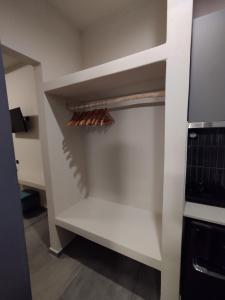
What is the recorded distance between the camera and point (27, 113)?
8.67 feet

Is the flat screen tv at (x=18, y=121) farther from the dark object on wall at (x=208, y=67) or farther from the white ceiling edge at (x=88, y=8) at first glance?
the dark object on wall at (x=208, y=67)

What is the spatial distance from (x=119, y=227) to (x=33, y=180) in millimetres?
1740

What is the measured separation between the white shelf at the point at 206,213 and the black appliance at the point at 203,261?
0.12ft

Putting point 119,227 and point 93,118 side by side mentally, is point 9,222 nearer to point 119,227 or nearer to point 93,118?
point 119,227

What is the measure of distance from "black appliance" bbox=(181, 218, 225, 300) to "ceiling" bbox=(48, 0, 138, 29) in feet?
6.68

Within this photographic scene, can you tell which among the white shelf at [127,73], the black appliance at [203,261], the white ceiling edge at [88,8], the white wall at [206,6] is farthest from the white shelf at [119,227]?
the white ceiling edge at [88,8]

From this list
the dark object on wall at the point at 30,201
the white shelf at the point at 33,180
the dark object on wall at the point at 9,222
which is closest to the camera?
the dark object on wall at the point at 9,222

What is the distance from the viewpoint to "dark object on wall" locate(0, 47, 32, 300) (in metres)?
0.54

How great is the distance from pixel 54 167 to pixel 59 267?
1080mm

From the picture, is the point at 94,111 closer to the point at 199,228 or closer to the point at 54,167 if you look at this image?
the point at 54,167

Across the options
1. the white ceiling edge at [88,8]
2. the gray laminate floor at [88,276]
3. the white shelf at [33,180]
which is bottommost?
the gray laminate floor at [88,276]

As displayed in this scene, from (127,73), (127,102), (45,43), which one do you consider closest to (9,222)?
(127,73)

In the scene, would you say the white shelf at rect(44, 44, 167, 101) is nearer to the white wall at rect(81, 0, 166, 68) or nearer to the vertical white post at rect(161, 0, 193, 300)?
the vertical white post at rect(161, 0, 193, 300)

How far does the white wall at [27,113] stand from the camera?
99.7 inches
